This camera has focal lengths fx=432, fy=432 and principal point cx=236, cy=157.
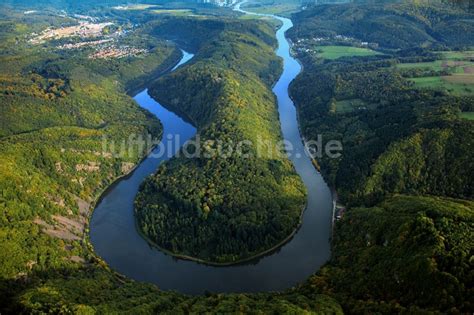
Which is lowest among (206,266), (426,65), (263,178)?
(206,266)

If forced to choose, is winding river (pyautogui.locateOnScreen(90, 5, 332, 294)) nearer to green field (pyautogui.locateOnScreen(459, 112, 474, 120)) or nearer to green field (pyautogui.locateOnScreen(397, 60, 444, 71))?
green field (pyautogui.locateOnScreen(459, 112, 474, 120))

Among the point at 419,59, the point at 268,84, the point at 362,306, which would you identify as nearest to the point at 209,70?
the point at 268,84

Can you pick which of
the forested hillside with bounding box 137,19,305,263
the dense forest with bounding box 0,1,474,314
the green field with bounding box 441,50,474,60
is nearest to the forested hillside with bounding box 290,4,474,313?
the dense forest with bounding box 0,1,474,314

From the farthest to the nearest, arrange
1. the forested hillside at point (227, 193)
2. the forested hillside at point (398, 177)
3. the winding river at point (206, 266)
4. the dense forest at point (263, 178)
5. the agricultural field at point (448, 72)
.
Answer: the agricultural field at point (448, 72), the forested hillside at point (227, 193), the winding river at point (206, 266), the dense forest at point (263, 178), the forested hillside at point (398, 177)

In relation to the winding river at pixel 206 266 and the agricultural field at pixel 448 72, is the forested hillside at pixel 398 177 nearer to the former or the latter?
the agricultural field at pixel 448 72

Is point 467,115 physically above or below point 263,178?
above

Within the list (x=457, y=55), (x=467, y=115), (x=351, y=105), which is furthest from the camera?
(x=457, y=55)

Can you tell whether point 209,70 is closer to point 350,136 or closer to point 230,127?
point 230,127

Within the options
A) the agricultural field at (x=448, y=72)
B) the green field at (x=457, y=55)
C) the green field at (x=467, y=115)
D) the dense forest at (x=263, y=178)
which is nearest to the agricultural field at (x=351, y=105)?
the dense forest at (x=263, y=178)

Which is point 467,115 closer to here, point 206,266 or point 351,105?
point 351,105

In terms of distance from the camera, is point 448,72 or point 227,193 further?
point 448,72

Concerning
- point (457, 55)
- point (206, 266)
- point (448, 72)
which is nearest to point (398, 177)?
point (206, 266)
